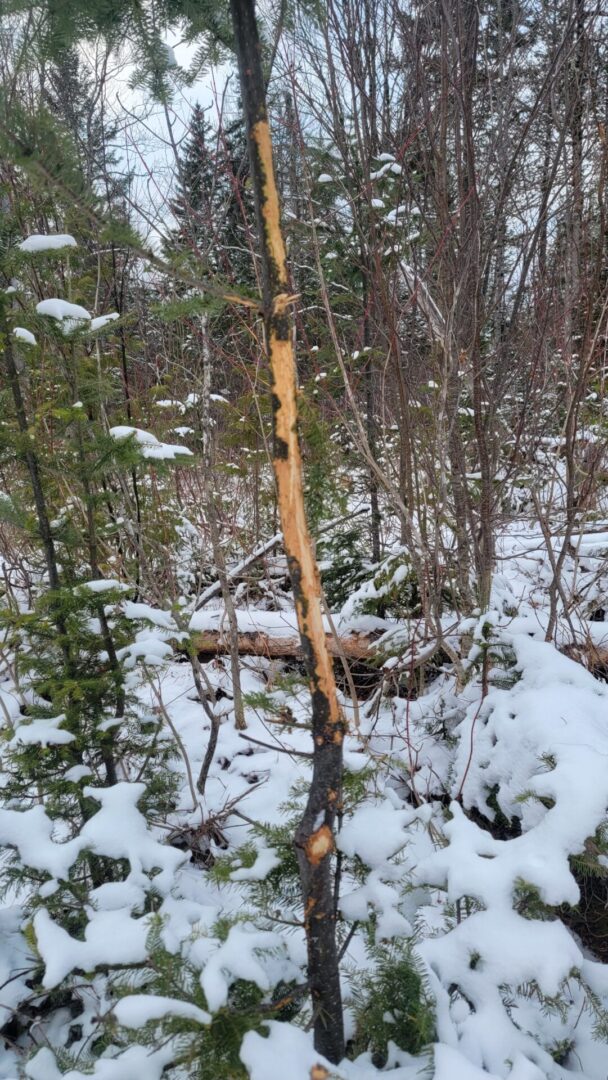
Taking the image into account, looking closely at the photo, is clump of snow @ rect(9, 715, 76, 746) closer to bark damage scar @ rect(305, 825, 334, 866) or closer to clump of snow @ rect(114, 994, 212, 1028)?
clump of snow @ rect(114, 994, 212, 1028)

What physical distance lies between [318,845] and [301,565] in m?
0.58

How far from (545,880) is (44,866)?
1355 millimetres

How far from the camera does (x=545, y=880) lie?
147 cm

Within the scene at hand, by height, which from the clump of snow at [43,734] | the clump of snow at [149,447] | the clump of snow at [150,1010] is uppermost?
the clump of snow at [149,447]

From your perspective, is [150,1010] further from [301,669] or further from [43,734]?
[301,669]

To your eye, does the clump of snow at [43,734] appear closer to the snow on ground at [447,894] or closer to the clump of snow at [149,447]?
the snow on ground at [447,894]

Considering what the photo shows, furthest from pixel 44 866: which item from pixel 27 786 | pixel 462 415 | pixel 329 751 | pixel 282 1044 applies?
pixel 462 415

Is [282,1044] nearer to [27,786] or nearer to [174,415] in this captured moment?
[27,786]

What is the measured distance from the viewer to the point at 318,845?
3.94ft

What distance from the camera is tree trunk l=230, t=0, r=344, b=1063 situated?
41.8 inches

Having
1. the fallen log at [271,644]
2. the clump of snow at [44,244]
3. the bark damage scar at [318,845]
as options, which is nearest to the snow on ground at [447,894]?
the bark damage scar at [318,845]

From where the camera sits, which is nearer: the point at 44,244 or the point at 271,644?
the point at 44,244

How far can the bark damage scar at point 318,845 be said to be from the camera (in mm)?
1195

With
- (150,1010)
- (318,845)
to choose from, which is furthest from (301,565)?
(150,1010)
